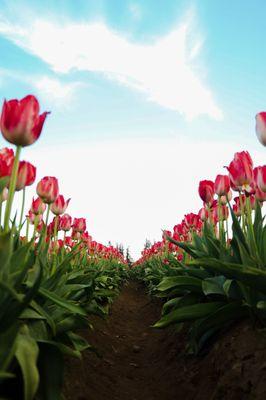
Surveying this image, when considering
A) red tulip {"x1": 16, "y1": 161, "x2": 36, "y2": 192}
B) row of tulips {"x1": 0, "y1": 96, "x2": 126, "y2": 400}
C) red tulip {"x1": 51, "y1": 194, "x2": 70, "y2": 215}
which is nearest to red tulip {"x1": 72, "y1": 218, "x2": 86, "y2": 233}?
red tulip {"x1": 51, "y1": 194, "x2": 70, "y2": 215}

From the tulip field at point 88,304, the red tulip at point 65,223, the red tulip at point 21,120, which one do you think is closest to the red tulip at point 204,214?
the tulip field at point 88,304

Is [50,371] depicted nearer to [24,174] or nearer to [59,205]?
[24,174]

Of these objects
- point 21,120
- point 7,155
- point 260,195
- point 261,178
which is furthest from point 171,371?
point 21,120

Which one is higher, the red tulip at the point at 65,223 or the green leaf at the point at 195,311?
the red tulip at the point at 65,223

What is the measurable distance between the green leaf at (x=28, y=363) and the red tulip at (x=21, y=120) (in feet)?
3.49

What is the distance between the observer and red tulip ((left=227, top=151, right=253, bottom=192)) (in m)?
3.24

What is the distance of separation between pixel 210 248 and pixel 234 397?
1.81 m

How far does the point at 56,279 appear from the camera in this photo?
2.78 m

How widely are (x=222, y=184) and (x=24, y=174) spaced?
230cm

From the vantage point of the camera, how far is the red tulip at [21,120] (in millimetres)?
2141

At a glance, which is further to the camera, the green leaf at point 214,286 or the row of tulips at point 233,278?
the green leaf at point 214,286

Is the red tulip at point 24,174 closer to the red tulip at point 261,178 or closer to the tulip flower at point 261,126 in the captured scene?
the tulip flower at point 261,126

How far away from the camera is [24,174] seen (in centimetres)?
262

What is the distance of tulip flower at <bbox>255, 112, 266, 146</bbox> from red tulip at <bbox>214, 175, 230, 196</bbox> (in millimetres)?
1354
